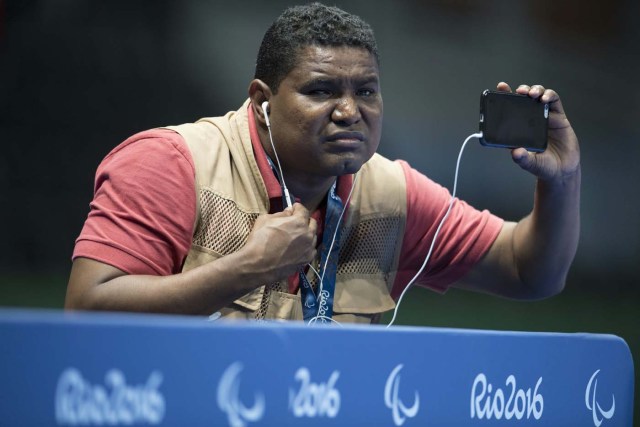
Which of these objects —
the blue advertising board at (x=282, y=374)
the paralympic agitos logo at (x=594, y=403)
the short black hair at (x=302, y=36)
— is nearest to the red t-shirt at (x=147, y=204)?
the short black hair at (x=302, y=36)

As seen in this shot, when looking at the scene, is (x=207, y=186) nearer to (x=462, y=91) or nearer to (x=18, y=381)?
(x=18, y=381)

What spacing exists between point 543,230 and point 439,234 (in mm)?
244

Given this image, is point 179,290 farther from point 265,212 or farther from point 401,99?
point 401,99

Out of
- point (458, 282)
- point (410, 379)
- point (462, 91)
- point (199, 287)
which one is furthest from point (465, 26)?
point (410, 379)

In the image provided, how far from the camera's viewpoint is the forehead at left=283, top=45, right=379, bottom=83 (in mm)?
2010

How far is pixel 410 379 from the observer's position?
4.42ft

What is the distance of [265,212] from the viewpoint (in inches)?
80.9

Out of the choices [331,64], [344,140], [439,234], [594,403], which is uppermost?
[331,64]

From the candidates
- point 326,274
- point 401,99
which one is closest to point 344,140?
point 326,274

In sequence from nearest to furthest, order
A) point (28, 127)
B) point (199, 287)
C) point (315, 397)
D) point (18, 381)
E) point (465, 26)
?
point (18, 381)
point (315, 397)
point (199, 287)
point (28, 127)
point (465, 26)

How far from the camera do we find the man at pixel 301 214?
1810 millimetres

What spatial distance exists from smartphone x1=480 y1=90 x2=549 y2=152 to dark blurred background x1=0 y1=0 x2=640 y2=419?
1.40 m

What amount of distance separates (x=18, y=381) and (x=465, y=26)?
2.96 m

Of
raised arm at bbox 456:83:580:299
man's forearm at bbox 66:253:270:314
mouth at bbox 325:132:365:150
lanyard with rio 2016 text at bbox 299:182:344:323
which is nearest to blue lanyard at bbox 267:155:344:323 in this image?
lanyard with rio 2016 text at bbox 299:182:344:323
